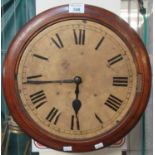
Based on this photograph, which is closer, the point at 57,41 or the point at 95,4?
the point at 57,41

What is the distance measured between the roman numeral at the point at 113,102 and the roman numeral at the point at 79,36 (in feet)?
0.64

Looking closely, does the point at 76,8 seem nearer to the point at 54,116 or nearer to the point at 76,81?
the point at 76,81

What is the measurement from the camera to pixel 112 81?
1.06 m

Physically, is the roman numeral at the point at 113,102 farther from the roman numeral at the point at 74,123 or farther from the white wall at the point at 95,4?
the white wall at the point at 95,4

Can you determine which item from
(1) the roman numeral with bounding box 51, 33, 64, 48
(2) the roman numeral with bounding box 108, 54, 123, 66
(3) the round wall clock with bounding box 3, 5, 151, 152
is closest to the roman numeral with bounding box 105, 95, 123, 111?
(3) the round wall clock with bounding box 3, 5, 151, 152

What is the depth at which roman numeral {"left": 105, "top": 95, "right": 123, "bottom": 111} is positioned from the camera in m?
1.06

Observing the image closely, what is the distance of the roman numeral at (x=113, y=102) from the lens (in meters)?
1.06

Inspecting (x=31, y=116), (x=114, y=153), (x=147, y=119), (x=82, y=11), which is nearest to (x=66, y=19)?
(x=82, y=11)

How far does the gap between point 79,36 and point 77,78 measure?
5.3 inches

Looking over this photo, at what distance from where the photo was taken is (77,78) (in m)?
1.05

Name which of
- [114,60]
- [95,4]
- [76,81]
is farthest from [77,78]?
[95,4]

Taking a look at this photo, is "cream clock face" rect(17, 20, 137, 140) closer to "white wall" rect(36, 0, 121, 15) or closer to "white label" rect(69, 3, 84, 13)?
"white label" rect(69, 3, 84, 13)

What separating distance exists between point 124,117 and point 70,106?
6.8 inches

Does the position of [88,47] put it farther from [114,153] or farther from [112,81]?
[114,153]
